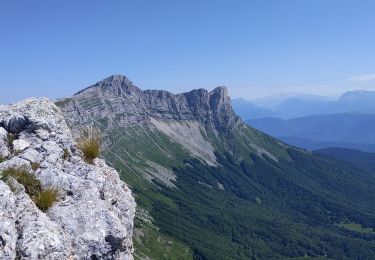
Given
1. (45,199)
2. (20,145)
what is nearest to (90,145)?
(20,145)

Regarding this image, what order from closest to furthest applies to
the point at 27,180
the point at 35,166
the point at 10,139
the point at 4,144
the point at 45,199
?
the point at 45,199 → the point at 27,180 → the point at 35,166 → the point at 4,144 → the point at 10,139

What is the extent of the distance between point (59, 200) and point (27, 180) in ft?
3.81

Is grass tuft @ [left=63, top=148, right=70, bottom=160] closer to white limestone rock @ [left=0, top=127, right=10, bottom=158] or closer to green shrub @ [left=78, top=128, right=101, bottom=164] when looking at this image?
green shrub @ [left=78, top=128, right=101, bottom=164]

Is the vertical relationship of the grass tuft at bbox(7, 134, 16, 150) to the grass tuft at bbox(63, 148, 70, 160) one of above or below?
above

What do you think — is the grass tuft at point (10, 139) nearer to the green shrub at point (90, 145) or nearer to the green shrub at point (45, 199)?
the green shrub at point (90, 145)

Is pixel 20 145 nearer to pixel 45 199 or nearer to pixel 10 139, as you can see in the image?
pixel 10 139

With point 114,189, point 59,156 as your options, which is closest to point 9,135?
point 59,156

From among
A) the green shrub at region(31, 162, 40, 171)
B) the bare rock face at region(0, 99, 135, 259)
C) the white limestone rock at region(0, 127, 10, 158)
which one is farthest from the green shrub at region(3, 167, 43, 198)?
the white limestone rock at region(0, 127, 10, 158)

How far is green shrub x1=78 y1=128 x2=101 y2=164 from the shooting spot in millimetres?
16656

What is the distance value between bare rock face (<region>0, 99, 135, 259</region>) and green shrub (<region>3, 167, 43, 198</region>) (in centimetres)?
26

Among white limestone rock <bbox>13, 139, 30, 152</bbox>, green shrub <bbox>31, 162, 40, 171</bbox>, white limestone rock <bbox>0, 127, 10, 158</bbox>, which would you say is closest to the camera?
green shrub <bbox>31, 162, 40, 171</bbox>

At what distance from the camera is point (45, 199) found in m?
13.0

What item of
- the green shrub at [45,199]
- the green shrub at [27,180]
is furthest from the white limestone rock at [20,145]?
the green shrub at [45,199]

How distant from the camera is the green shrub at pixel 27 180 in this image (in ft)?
43.4
